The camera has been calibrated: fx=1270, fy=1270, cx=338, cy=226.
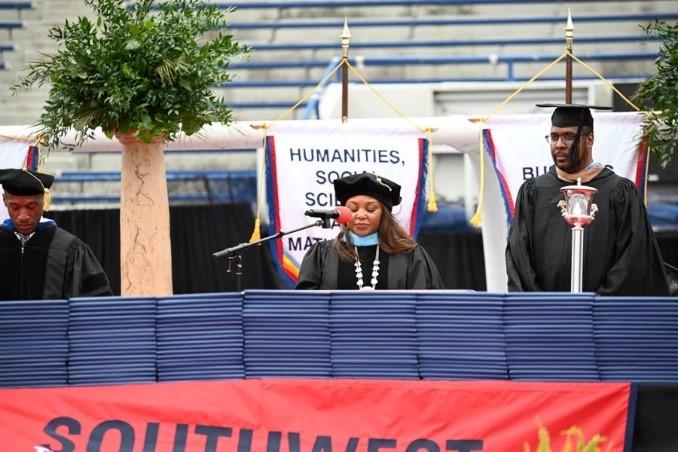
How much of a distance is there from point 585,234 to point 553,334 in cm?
213

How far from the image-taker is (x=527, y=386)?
4.94 metres

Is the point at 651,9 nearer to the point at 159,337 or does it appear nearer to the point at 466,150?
the point at 466,150

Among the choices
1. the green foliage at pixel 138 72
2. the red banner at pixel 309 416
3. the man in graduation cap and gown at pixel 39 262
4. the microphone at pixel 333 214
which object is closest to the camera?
the red banner at pixel 309 416

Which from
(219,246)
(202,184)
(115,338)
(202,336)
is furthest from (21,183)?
(202,184)

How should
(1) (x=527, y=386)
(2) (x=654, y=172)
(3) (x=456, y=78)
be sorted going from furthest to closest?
1. (3) (x=456, y=78)
2. (2) (x=654, y=172)
3. (1) (x=527, y=386)

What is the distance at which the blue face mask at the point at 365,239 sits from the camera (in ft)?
22.1

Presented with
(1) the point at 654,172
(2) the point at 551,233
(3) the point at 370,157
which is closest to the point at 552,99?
(1) the point at 654,172

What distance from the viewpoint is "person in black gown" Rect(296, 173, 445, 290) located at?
21.8 feet

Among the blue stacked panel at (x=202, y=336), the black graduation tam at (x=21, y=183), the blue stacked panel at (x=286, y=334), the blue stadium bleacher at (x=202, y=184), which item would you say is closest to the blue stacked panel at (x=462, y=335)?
the blue stacked panel at (x=286, y=334)

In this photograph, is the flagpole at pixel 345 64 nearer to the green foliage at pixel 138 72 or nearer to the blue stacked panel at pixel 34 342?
the green foliage at pixel 138 72

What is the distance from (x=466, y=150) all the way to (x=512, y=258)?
2.40 m

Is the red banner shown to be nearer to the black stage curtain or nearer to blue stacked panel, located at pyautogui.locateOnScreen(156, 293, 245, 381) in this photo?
blue stacked panel, located at pyautogui.locateOnScreen(156, 293, 245, 381)

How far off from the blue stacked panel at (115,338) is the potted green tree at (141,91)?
6.40 feet

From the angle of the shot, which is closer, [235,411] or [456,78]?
[235,411]
